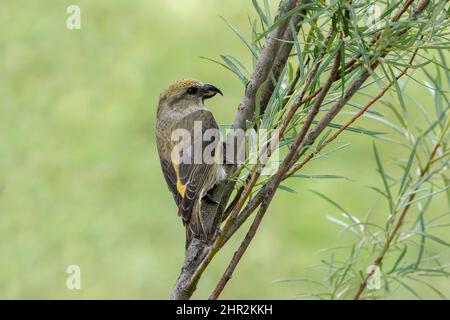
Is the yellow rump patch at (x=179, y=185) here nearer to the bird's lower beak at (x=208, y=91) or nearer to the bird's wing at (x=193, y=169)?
the bird's wing at (x=193, y=169)

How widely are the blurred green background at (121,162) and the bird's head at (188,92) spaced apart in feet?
6.59

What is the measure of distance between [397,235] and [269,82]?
28.5 inches

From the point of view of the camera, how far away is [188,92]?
471 centimetres

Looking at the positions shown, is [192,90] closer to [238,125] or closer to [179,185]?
[179,185]

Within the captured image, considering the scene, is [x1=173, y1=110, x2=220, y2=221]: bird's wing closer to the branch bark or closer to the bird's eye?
the bird's eye

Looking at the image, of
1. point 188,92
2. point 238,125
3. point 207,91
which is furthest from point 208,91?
point 238,125

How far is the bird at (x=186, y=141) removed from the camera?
12.3 ft

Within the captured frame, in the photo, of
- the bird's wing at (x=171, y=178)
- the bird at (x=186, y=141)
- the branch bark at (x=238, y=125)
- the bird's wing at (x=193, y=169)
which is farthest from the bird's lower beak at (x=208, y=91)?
the branch bark at (x=238, y=125)

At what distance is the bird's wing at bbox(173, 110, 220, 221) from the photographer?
3.63 meters

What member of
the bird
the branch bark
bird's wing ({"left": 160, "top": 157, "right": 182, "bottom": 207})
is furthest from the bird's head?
the branch bark

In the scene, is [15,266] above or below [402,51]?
above

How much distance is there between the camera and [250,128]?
2059 mm
